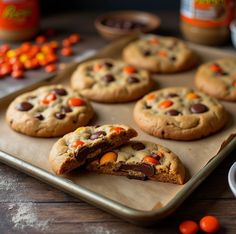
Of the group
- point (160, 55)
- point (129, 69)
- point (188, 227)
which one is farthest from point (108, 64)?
point (188, 227)

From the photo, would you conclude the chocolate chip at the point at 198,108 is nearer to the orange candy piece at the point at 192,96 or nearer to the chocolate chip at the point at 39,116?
the orange candy piece at the point at 192,96

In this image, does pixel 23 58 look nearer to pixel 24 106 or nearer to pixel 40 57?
pixel 40 57

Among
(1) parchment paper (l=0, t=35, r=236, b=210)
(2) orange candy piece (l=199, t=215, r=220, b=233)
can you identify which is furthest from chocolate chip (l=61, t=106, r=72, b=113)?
(2) orange candy piece (l=199, t=215, r=220, b=233)

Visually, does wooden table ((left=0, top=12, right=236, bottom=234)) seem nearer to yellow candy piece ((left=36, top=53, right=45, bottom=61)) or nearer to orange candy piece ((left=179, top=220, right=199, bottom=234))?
orange candy piece ((left=179, top=220, right=199, bottom=234))

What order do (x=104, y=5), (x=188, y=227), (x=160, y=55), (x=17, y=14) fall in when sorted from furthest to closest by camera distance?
(x=104, y=5), (x=17, y=14), (x=160, y=55), (x=188, y=227)

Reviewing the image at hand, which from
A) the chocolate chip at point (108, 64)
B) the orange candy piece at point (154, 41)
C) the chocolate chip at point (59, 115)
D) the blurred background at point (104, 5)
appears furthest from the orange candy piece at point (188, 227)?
the blurred background at point (104, 5)
